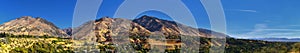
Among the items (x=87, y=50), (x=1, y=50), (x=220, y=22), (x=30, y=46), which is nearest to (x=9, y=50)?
(x=1, y=50)

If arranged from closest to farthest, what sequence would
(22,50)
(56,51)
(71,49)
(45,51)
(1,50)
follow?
(1,50) → (22,50) → (45,51) → (56,51) → (71,49)

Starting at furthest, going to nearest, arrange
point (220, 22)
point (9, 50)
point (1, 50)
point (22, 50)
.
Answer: point (22, 50) < point (9, 50) < point (1, 50) < point (220, 22)

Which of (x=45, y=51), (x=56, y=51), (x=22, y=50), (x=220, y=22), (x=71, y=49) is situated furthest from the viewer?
(x=71, y=49)

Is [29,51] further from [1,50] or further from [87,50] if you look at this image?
[87,50]

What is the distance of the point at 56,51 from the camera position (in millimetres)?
113625

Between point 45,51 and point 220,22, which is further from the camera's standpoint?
point 45,51

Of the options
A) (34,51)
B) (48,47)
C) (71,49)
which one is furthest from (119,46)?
(34,51)

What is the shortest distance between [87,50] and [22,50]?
85.2 ft

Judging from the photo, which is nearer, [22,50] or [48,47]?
[22,50]

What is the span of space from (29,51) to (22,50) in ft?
8.89

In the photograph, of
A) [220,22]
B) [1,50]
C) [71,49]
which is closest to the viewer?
[220,22]

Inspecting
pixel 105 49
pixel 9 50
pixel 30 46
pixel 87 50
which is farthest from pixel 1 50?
pixel 105 49

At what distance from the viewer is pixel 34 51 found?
101562mm

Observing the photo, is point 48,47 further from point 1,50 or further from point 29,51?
point 1,50
